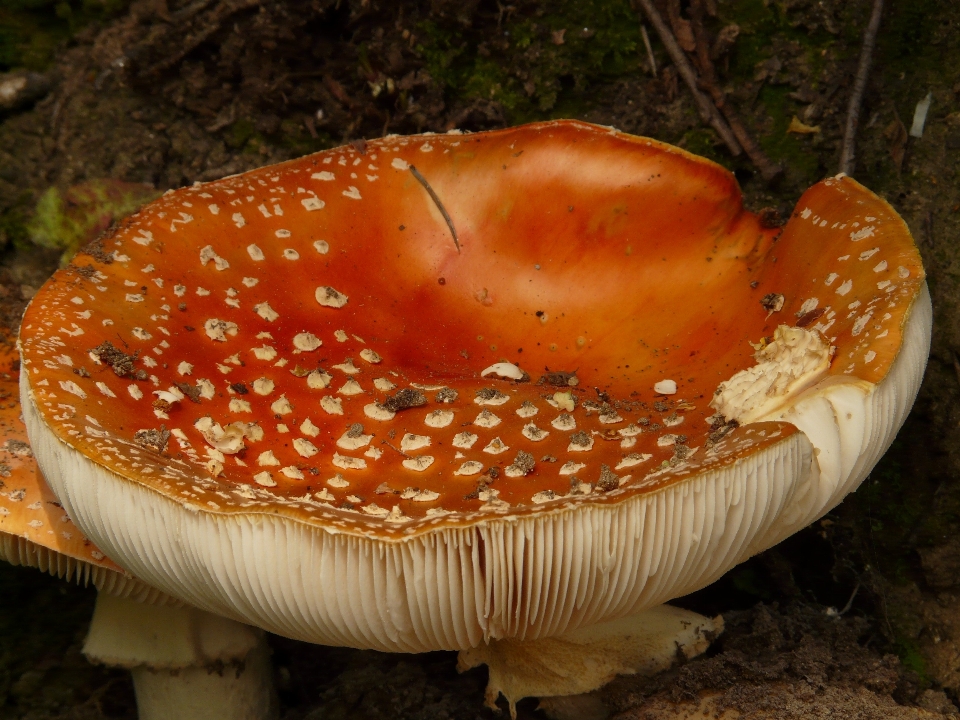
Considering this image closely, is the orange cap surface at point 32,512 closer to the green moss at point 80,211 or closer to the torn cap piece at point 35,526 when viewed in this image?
the torn cap piece at point 35,526

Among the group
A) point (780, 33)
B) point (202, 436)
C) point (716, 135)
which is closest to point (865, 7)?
point (780, 33)

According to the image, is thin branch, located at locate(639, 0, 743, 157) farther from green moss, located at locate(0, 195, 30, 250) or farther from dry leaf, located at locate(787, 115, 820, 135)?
green moss, located at locate(0, 195, 30, 250)

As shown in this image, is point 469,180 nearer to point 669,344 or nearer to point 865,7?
point 669,344

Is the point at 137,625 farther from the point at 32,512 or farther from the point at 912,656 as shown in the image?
the point at 912,656

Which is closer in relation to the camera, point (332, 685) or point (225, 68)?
point (332, 685)

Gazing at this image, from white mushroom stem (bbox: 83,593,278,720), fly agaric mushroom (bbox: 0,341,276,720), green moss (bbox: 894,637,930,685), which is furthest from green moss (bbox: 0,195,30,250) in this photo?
green moss (bbox: 894,637,930,685)

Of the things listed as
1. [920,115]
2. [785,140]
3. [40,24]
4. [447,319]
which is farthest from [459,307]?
[40,24]
